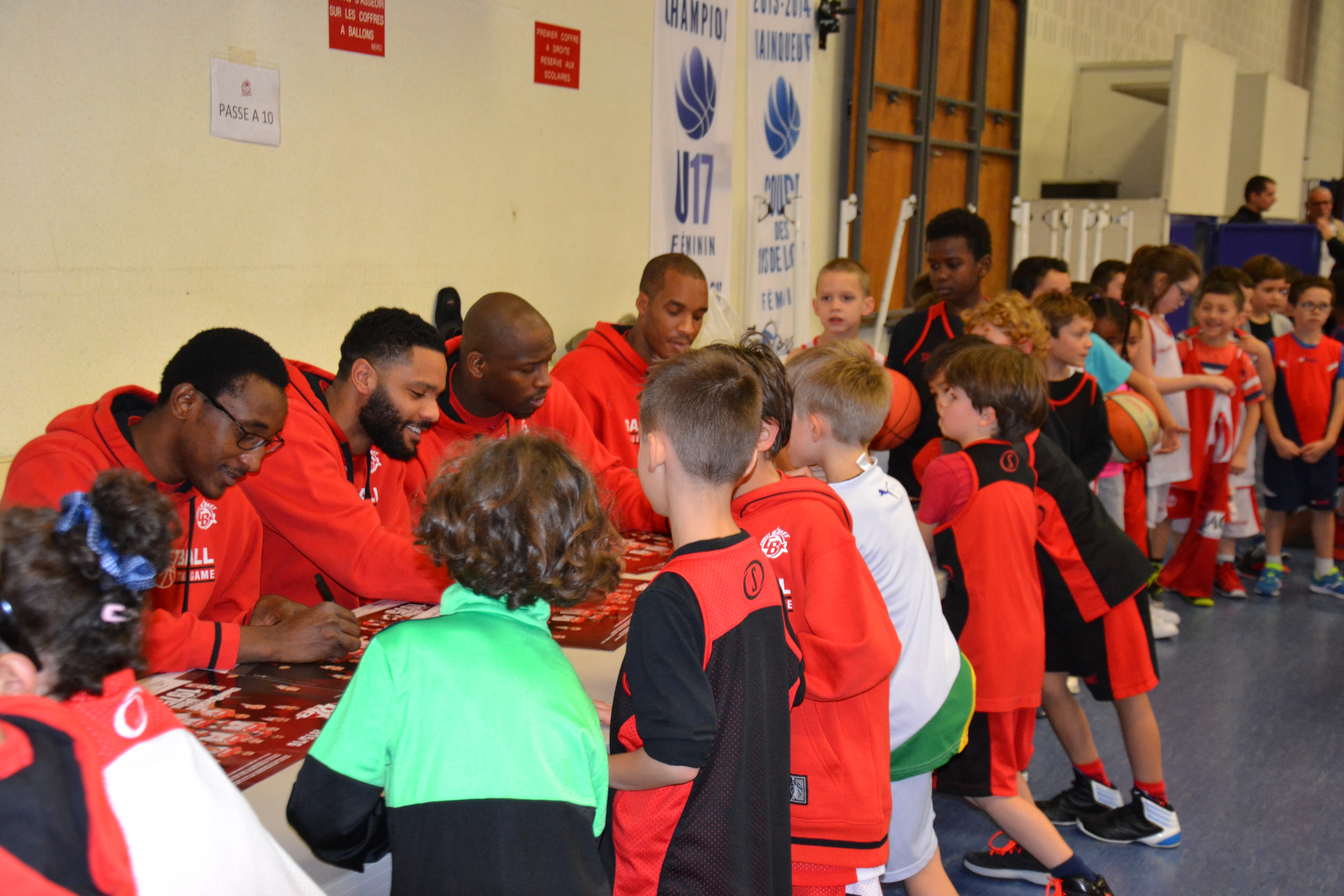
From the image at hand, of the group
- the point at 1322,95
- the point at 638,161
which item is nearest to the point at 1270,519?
the point at 638,161

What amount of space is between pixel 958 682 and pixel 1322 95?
624 inches

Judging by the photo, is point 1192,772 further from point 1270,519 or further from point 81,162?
point 81,162

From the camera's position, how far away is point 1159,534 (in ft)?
17.7

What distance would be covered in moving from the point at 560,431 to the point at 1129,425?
8.38 ft

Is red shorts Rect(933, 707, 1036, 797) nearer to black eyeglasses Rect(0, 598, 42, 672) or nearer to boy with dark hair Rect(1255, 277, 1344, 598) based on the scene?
black eyeglasses Rect(0, 598, 42, 672)

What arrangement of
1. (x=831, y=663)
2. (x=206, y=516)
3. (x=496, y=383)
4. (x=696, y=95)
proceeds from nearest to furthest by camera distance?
(x=831, y=663), (x=206, y=516), (x=496, y=383), (x=696, y=95)

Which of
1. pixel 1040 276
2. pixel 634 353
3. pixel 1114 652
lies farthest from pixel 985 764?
pixel 1040 276

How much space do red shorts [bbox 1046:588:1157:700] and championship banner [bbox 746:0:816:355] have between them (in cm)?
253

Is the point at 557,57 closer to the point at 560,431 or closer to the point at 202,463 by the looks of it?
the point at 560,431

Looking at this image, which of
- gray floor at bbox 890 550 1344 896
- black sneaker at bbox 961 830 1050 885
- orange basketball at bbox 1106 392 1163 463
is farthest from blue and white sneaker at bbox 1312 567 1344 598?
black sneaker at bbox 961 830 1050 885

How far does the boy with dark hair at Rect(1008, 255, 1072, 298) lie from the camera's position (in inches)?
181

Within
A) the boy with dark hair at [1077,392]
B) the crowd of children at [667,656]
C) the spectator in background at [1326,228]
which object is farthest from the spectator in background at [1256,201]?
the crowd of children at [667,656]

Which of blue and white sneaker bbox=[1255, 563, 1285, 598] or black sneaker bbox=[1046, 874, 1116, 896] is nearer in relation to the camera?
black sneaker bbox=[1046, 874, 1116, 896]

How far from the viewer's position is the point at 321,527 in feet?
7.46
